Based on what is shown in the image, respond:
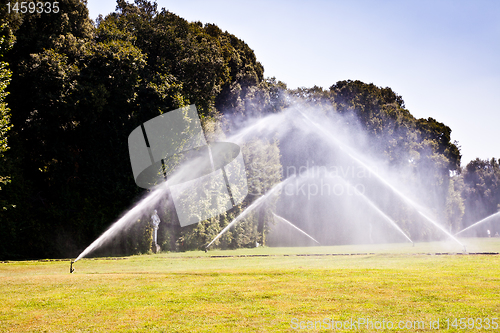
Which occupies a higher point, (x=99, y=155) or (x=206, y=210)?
(x=99, y=155)

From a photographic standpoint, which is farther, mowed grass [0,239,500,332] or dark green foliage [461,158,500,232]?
dark green foliage [461,158,500,232]

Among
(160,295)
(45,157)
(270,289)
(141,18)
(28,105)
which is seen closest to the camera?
(160,295)

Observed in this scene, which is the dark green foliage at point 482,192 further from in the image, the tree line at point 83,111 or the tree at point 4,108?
the tree at point 4,108

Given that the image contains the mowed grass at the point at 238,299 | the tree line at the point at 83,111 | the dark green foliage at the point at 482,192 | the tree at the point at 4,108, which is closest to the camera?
the mowed grass at the point at 238,299

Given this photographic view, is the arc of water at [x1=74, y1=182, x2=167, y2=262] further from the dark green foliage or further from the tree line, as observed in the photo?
the dark green foliage

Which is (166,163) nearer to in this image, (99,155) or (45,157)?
(99,155)

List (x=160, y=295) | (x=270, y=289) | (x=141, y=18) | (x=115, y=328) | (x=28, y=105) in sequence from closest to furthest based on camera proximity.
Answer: (x=115, y=328) < (x=160, y=295) < (x=270, y=289) < (x=28, y=105) < (x=141, y=18)

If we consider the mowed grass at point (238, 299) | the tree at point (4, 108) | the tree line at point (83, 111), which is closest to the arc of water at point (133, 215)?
the tree line at point (83, 111)

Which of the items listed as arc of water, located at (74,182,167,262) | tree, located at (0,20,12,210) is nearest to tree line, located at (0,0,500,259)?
tree, located at (0,20,12,210)

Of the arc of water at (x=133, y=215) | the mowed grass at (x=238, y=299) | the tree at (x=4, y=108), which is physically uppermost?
the tree at (x=4, y=108)

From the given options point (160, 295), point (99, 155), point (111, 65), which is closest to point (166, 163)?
point (99, 155)

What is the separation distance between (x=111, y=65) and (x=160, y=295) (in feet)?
73.1

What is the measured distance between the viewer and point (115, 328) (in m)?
8.64

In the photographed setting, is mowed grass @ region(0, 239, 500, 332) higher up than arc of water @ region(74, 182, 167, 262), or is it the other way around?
arc of water @ region(74, 182, 167, 262)
